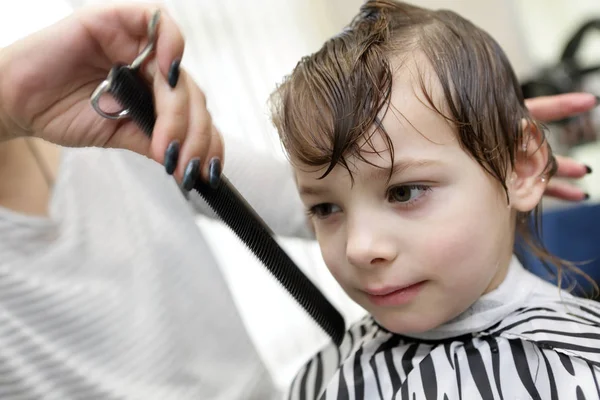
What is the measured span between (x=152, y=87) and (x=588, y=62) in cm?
146

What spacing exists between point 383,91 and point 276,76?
0.20m

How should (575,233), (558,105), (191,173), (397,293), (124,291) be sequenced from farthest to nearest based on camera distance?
(575,233)
(558,105)
(124,291)
(397,293)
(191,173)

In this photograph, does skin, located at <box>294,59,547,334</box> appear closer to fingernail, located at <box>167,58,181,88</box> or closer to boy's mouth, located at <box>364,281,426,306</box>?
boy's mouth, located at <box>364,281,426,306</box>

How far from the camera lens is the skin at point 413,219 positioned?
0.45 meters

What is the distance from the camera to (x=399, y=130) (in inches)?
17.7

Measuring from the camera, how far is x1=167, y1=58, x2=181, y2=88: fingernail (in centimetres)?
41

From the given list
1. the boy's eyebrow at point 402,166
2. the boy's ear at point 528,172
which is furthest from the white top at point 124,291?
the boy's ear at point 528,172

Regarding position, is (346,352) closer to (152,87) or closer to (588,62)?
(152,87)

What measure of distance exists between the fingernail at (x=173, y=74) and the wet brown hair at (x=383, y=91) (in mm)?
116

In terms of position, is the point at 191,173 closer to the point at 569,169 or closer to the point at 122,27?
the point at 122,27

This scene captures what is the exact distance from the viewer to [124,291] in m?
0.61

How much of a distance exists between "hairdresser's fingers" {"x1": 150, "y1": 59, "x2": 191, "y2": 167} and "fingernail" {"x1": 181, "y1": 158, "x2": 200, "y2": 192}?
0.6 inches

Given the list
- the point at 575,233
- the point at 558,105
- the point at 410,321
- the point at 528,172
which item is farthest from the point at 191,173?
the point at 575,233

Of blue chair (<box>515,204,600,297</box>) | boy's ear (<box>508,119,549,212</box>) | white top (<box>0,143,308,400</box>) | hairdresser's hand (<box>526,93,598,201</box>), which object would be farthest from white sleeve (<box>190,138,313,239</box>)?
blue chair (<box>515,204,600,297</box>)
